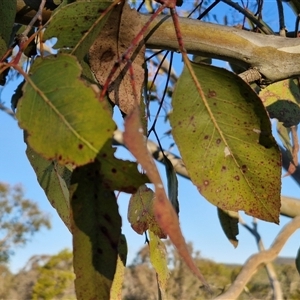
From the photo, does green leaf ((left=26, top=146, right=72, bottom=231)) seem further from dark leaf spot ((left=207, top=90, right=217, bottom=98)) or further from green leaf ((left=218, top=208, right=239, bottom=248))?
green leaf ((left=218, top=208, right=239, bottom=248))

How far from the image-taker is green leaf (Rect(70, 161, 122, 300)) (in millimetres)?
289

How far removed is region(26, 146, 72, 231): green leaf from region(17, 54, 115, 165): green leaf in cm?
20

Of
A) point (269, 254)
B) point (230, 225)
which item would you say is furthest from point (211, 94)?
point (269, 254)

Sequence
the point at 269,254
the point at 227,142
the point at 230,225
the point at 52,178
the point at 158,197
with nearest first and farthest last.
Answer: the point at 158,197, the point at 227,142, the point at 52,178, the point at 230,225, the point at 269,254

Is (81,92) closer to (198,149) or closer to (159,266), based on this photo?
(198,149)

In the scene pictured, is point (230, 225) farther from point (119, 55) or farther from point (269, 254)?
point (269, 254)

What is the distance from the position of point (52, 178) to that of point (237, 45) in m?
0.20

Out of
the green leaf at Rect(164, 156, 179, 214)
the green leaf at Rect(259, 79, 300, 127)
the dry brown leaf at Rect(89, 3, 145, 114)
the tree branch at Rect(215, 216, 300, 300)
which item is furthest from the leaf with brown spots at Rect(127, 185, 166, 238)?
the tree branch at Rect(215, 216, 300, 300)

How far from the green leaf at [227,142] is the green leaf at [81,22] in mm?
69

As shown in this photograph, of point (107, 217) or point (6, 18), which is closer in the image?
point (107, 217)

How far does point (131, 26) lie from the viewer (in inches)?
15.9

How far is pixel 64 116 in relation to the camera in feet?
0.87

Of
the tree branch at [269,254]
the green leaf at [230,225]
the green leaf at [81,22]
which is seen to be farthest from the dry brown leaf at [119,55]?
the tree branch at [269,254]

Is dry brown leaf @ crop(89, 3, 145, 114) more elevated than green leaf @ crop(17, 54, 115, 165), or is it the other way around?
dry brown leaf @ crop(89, 3, 145, 114)
